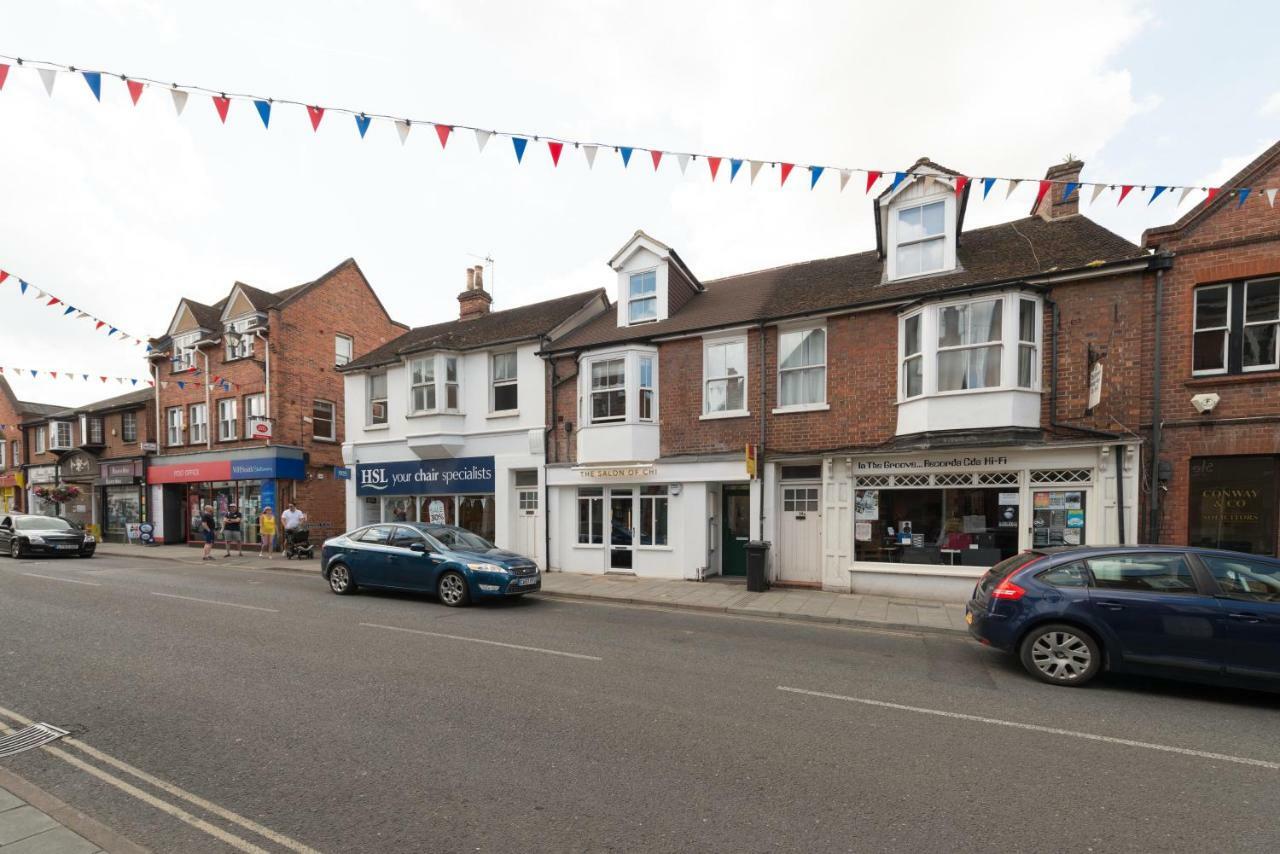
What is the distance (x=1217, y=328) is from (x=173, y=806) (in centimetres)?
1427

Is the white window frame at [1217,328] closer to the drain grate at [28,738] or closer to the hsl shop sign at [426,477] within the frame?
the drain grate at [28,738]

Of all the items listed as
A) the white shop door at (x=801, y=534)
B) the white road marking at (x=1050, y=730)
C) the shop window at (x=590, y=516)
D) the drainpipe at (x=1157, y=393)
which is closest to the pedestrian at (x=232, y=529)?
the shop window at (x=590, y=516)

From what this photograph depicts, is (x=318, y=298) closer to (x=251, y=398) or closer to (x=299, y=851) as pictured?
(x=251, y=398)

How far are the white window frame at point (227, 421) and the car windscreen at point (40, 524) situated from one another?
17.4 feet

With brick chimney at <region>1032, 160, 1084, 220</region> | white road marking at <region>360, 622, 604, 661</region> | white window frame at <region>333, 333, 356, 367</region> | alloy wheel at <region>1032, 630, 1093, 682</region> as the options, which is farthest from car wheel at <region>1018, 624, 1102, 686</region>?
white window frame at <region>333, 333, 356, 367</region>

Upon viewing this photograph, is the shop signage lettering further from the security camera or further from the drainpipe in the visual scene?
the security camera

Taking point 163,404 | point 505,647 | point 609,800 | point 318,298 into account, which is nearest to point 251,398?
point 318,298

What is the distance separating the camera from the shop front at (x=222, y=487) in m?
21.7

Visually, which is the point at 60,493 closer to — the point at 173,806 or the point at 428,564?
the point at 428,564

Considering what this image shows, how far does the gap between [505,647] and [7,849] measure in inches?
187

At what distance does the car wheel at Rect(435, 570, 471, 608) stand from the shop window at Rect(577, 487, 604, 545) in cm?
501

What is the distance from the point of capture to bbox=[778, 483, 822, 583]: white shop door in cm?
1273

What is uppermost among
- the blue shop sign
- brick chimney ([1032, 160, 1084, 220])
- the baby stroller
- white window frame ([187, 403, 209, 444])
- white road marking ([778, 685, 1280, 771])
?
brick chimney ([1032, 160, 1084, 220])

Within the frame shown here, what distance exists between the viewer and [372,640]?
776 centimetres
